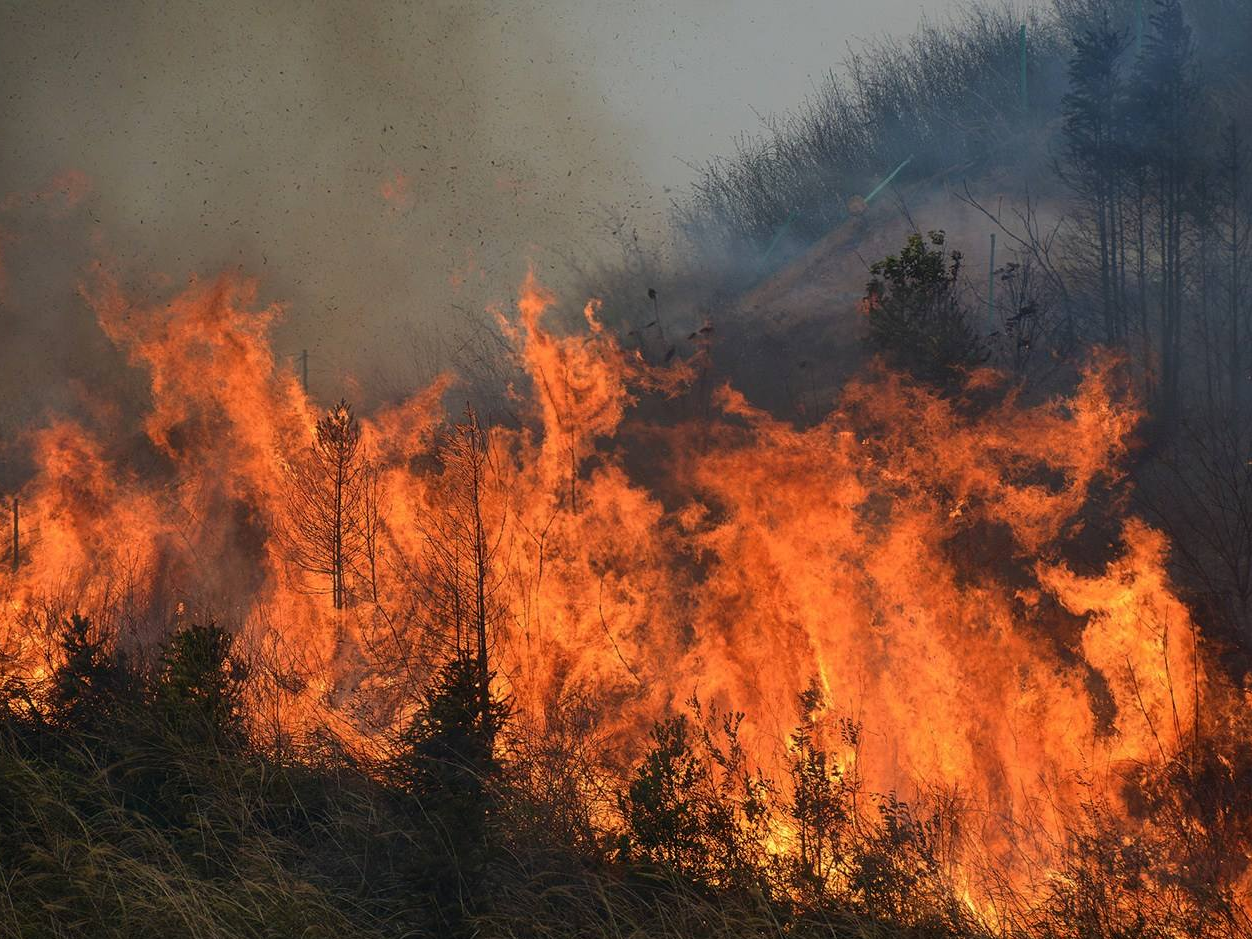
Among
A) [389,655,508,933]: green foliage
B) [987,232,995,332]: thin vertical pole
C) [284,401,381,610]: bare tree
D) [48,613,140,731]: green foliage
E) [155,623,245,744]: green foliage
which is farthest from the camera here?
[987,232,995,332]: thin vertical pole

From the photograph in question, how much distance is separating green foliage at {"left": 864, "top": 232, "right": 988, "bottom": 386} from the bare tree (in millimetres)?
9189

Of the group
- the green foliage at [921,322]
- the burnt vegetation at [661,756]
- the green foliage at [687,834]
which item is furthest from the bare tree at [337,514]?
the green foliage at [687,834]

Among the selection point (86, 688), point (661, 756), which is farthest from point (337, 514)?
point (661, 756)

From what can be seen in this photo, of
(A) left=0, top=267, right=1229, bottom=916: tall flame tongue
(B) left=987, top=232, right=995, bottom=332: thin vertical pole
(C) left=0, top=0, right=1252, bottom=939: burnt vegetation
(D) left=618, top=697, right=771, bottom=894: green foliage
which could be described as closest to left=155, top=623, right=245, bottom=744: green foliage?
(C) left=0, top=0, right=1252, bottom=939: burnt vegetation

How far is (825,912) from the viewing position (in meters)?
6.48

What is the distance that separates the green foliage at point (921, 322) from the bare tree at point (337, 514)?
9189mm

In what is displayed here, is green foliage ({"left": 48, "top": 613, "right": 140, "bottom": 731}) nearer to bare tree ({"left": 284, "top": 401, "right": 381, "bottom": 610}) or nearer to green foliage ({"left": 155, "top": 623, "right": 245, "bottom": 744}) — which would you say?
green foliage ({"left": 155, "top": 623, "right": 245, "bottom": 744})

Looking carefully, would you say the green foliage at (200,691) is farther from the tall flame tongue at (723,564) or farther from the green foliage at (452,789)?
the green foliage at (452,789)

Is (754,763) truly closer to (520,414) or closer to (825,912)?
(825,912)

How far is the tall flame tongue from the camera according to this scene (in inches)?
528

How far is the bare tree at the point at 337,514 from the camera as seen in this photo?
56.5 ft

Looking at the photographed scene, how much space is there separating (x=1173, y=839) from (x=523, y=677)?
7.94m

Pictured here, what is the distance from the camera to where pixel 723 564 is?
1570cm

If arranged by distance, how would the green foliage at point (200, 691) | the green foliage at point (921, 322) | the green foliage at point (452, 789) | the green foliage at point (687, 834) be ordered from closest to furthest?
the green foliage at point (452, 789), the green foliage at point (687, 834), the green foliage at point (200, 691), the green foliage at point (921, 322)
